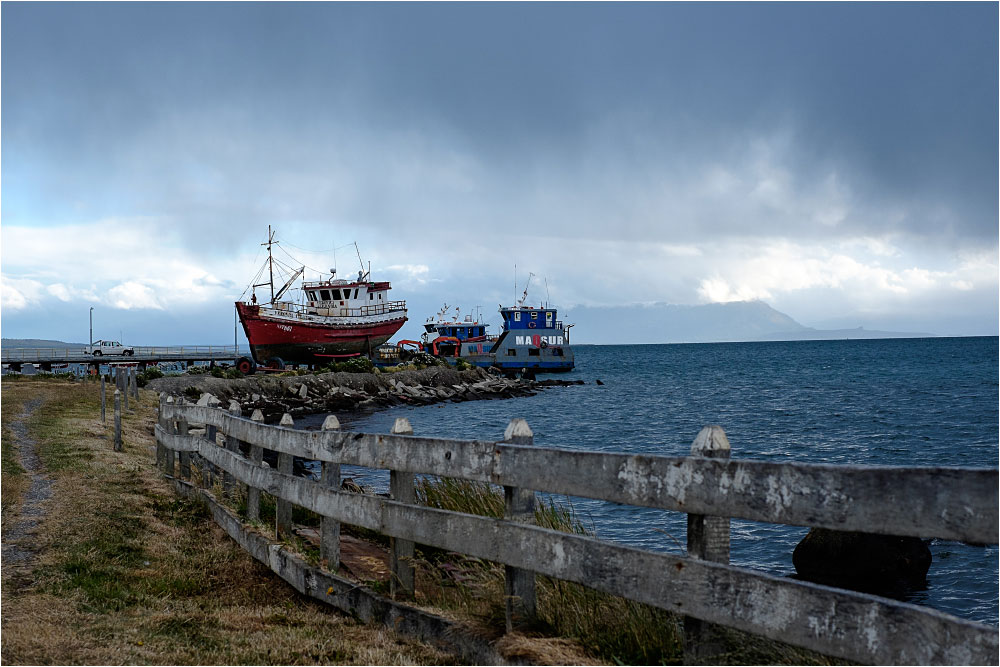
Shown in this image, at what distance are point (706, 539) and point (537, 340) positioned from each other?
8169 cm

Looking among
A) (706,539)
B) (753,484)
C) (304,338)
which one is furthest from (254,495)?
(304,338)

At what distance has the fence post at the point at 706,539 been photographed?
386cm

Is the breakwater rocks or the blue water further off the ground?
the breakwater rocks

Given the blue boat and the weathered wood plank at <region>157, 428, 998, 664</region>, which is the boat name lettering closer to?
the blue boat

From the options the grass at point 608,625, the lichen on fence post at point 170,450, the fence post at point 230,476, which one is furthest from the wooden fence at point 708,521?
the lichen on fence post at point 170,450

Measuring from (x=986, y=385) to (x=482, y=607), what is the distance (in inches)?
2754

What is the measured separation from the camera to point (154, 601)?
249 inches

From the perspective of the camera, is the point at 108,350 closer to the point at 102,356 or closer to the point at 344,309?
the point at 102,356

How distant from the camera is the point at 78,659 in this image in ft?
16.5

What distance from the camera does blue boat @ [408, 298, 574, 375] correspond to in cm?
8156

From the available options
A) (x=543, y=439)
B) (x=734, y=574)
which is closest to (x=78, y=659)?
(x=734, y=574)

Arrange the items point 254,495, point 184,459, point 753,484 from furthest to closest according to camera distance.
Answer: point 184,459, point 254,495, point 753,484

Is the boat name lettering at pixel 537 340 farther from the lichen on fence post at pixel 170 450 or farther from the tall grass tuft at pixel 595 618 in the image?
the tall grass tuft at pixel 595 618

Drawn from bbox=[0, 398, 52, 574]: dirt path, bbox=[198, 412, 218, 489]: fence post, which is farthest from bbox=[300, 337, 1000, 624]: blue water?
bbox=[0, 398, 52, 574]: dirt path
